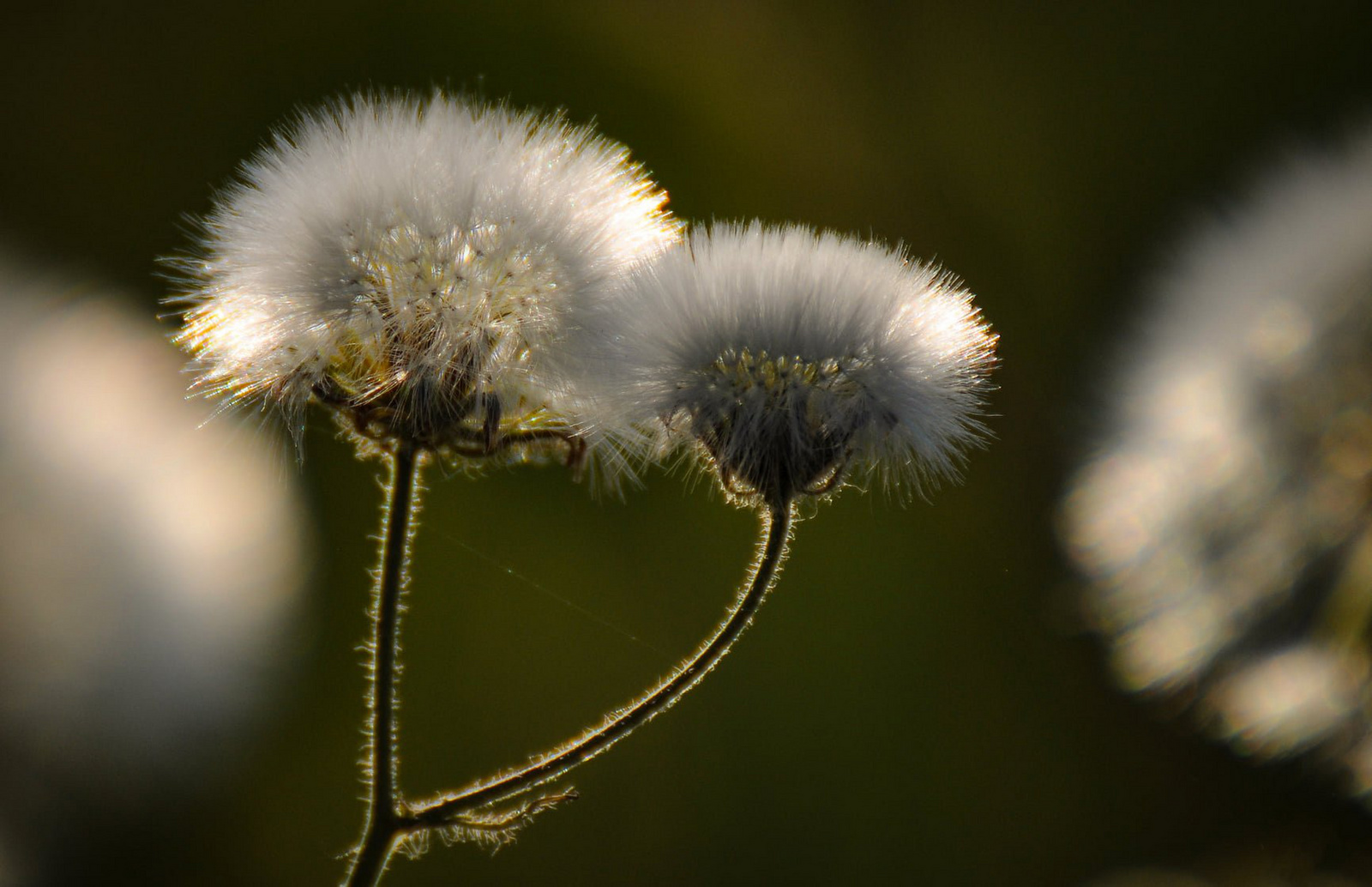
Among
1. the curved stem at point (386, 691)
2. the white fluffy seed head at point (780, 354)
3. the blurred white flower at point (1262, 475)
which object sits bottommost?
the curved stem at point (386, 691)

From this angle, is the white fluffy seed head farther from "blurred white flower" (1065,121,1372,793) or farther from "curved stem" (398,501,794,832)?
"blurred white flower" (1065,121,1372,793)

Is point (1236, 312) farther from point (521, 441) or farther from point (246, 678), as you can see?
point (246, 678)

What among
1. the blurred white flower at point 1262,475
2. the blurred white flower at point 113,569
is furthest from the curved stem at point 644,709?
the blurred white flower at point 113,569

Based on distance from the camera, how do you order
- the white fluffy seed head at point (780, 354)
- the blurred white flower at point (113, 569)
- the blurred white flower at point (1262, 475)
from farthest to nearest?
the blurred white flower at point (113, 569)
the blurred white flower at point (1262, 475)
the white fluffy seed head at point (780, 354)

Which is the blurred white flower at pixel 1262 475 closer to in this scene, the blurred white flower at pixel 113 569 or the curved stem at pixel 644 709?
the curved stem at pixel 644 709

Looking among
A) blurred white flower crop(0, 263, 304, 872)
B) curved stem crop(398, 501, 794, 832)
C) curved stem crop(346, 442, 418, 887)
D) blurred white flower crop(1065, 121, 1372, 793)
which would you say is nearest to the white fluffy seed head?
curved stem crop(398, 501, 794, 832)

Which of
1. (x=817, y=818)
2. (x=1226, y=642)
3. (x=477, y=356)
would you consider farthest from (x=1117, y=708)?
(x=477, y=356)

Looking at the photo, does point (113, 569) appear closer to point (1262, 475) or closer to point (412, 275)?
point (412, 275)
